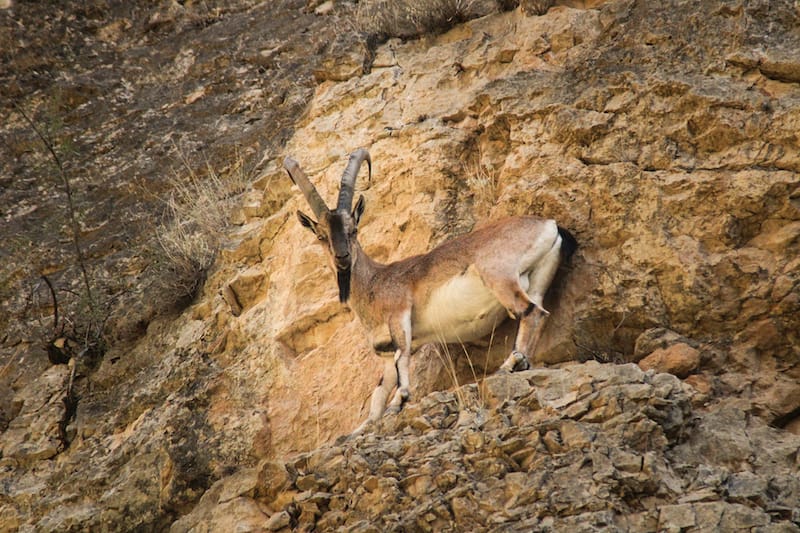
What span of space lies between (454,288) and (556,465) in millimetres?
2141

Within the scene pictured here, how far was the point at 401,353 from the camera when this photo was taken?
7539 mm

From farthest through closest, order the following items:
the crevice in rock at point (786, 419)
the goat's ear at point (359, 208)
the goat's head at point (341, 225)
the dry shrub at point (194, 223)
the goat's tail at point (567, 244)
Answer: the dry shrub at point (194, 223) → the goat's ear at point (359, 208) → the goat's head at point (341, 225) → the goat's tail at point (567, 244) → the crevice in rock at point (786, 419)

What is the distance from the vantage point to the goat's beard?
317 inches

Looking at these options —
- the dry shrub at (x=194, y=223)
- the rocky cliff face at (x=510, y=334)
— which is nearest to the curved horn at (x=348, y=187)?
the rocky cliff face at (x=510, y=334)

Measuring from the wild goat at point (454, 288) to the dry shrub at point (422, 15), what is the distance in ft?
11.6

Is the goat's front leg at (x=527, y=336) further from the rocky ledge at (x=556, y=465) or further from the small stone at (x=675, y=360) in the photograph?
the small stone at (x=675, y=360)

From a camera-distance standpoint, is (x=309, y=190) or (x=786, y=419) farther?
(x=309, y=190)

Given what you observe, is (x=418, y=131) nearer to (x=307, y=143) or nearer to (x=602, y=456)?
(x=307, y=143)

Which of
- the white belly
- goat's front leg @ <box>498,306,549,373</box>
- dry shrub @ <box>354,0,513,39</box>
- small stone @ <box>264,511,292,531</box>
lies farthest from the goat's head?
dry shrub @ <box>354,0,513,39</box>

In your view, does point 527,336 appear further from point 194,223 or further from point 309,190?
point 194,223

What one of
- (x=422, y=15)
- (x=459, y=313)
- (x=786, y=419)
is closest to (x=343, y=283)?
(x=459, y=313)

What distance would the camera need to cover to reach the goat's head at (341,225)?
7961 millimetres

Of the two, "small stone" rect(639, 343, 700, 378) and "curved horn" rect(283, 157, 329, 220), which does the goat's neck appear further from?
"small stone" rect(639, 343, 700, 378)

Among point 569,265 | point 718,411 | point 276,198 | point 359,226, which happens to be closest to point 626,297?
point 569,265
